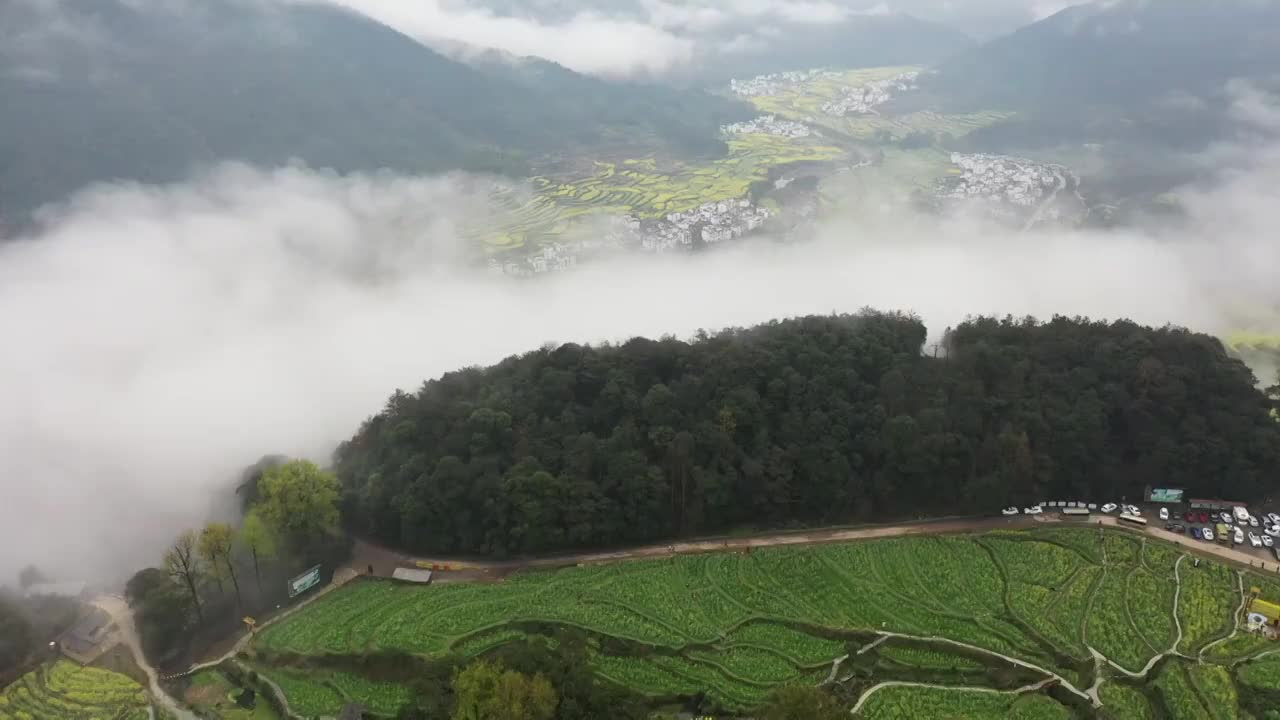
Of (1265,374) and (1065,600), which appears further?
(1265,374)

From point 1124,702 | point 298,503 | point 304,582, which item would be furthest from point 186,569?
point 1124,702

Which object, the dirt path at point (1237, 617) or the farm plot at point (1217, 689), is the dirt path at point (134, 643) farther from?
the dirt path at point (1237, 617)

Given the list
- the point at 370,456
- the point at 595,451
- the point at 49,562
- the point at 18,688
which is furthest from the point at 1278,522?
the point at 49,562

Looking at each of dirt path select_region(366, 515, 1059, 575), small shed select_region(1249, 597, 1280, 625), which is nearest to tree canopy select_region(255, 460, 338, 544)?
dirt path select_region(366, 515, 1059, 575)

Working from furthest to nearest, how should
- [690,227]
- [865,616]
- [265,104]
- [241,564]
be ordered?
[265,104] → [690,227] → [241,564] → [865,616]

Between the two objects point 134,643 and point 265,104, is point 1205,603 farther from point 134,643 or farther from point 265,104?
point 265,104

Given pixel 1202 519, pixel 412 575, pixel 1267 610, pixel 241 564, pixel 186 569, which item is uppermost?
pixel 186 569

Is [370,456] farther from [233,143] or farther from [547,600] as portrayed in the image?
[233,143]
